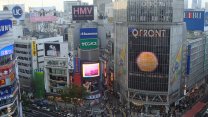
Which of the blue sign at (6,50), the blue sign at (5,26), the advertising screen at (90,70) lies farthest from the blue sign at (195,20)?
the blue sign at (6,50)

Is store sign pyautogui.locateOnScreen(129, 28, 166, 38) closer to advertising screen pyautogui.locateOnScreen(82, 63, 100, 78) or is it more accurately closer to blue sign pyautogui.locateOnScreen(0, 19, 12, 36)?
advertising screen pyautogui.locateOnScreen(82, 63, 100, 78)

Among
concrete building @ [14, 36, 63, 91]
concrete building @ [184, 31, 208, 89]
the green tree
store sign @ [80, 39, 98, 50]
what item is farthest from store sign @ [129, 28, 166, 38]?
concrete building @ [14, 36, 63, 91]

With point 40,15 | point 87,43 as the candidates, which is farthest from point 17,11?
point 87,43

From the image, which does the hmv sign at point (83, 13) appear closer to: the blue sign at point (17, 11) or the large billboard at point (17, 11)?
the large billboard at point (17, 11)

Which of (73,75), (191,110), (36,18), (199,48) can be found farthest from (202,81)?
(36,18)

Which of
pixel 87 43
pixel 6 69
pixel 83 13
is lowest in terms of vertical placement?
pixel 6 69

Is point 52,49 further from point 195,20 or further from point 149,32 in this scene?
point 195,20
